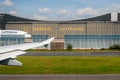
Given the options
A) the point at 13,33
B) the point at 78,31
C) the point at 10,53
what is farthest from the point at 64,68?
the point at 78,31

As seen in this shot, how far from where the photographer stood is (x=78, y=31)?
103 metres

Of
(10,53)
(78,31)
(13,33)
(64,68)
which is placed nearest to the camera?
(10,53)

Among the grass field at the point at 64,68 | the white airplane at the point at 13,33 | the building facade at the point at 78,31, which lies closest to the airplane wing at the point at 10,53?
the grass field at the point at 64,68

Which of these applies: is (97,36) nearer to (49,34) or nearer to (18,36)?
(49,34)

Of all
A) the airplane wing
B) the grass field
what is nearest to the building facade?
the grass field

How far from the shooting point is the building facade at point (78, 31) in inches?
3888

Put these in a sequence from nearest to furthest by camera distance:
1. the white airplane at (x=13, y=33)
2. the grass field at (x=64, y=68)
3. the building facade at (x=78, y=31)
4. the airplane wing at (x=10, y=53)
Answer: the airplane wing at (x=10, y=53)
the grass field at (x=64, y=68)
the white airplane at (x=13, y=33)
the building facade at (x=78, y=31)

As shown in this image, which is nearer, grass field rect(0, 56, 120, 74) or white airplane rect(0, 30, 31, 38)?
grass field rect(0, 56, 120, 74)

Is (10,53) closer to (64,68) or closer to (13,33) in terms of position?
(64,68)

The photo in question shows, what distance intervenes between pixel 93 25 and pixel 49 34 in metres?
14.7

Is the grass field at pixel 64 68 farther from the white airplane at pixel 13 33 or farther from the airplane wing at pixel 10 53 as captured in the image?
the white airplane at pixel 13 33

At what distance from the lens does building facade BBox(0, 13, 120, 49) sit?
98750 millimetres

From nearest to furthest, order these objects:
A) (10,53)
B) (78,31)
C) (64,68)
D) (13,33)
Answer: (10,53), (64,68), (13,33), (78,31)

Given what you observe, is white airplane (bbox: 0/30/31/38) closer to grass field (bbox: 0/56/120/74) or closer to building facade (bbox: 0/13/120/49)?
building facade (bbox: 0/13/120/49)
